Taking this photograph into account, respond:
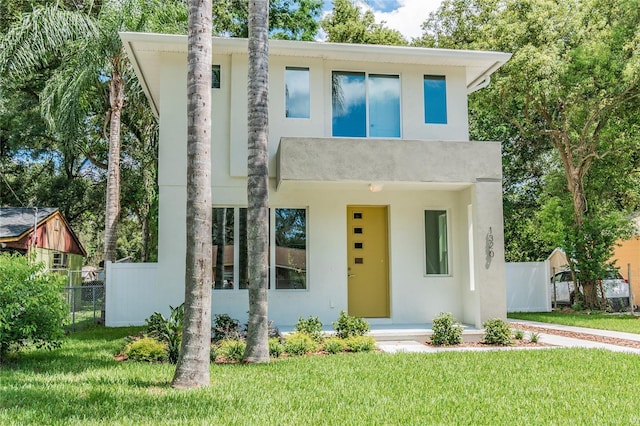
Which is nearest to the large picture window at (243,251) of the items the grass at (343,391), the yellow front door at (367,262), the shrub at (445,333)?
the yellow front door at (367,262)

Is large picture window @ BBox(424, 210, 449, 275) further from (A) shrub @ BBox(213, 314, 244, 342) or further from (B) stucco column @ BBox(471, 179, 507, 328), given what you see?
(A) shrub @ BBox(213, 314, 244, 342)

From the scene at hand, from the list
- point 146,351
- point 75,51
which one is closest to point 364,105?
point 146,351

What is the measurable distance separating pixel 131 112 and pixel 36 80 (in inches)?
197

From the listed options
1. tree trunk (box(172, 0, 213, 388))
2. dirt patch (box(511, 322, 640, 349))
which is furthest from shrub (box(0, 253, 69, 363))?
dirt patch (box(511, 322, 640, 349))

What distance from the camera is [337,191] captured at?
43.2ft

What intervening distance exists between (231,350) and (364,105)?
685 centimetres

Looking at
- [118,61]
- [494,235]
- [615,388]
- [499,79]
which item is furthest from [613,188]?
[118,61]

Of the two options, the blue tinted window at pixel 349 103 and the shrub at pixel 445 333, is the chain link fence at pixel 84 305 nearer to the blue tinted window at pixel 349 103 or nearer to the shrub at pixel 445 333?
the blue tinted window at pixel 349 103

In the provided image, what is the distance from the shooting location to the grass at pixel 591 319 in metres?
13.9

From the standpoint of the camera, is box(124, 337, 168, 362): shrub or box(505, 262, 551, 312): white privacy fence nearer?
box(124, 337, 168, 362): shrub

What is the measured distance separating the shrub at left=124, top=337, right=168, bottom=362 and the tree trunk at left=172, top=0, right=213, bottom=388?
2.26 m

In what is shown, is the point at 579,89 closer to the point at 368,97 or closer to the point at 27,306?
the point at 368,97

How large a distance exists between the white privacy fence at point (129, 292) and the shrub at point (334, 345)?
237 inches

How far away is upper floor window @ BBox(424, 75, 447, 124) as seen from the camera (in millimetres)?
13508
